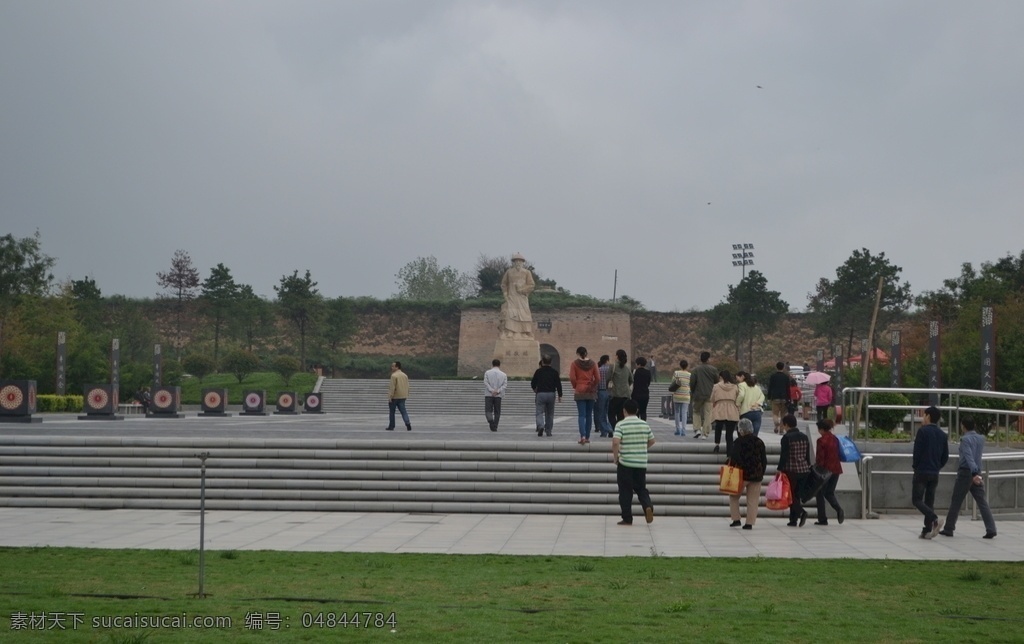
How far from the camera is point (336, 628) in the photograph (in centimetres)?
607

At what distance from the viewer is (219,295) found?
5431 cm

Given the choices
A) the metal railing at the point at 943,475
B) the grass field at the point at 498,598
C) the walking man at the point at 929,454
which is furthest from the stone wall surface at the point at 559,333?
the grass field at the point at 498,598

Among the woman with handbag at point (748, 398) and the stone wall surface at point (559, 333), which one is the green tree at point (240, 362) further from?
the woman with handbag at point (748, 398)

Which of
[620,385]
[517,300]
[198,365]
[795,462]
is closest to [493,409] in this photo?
[620,385]

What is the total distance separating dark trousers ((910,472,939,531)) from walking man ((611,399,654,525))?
102 inches

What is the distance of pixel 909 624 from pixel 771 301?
4770 cm

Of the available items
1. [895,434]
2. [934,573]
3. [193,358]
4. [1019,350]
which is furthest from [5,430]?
[193,358]

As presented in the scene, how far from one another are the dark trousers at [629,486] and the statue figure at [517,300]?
27.7m

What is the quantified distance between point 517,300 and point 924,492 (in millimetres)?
29543

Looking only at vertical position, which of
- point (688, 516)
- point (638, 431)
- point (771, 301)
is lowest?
point (688, 516)

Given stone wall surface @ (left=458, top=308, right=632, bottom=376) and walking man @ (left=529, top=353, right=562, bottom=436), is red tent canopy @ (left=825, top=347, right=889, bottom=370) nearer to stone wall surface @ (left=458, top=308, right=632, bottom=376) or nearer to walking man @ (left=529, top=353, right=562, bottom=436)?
stone wall surface @ (left=458, top=308, right=632, bottom=376)

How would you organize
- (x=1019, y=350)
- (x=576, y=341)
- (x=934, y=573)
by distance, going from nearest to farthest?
1. (x=934, y=573)
2. (x=1019, y=350)
3. (x=576, y=341)

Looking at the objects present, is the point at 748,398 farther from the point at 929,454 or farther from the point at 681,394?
the point at 929,454

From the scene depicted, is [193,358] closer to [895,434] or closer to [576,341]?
[576,341]
